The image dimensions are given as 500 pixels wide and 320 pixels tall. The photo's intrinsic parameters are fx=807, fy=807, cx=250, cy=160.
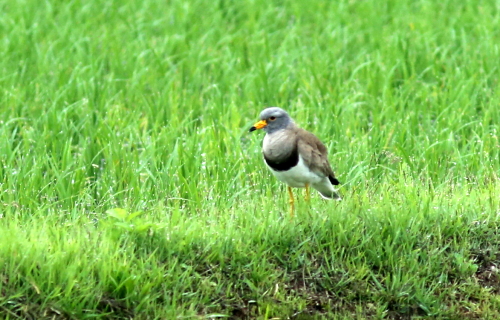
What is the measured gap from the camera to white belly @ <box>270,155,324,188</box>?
14.4 feet

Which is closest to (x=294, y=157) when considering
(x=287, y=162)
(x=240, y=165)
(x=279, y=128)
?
(x=287, y=162)

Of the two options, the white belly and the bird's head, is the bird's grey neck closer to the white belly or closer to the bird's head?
the bird's head

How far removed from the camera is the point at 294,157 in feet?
14.4

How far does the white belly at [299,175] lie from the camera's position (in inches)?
173

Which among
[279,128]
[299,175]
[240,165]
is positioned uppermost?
[279,128]

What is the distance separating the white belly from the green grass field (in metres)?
0.16

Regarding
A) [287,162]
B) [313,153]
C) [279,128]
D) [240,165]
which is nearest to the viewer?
[287,162]

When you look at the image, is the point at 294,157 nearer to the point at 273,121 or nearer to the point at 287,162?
the point at 287,162

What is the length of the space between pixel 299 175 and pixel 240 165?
93cm

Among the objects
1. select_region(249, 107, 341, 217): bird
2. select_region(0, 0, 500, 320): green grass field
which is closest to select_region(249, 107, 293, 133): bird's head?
select_region(249, 107, 341, 217): bird

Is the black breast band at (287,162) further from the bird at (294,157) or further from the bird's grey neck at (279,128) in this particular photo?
the bird's grey neck at (279,128)

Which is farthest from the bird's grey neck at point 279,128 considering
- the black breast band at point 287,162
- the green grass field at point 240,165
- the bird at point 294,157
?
the green grass field at point 240,165

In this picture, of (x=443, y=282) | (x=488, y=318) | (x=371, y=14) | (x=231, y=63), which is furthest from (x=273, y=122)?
(x=371, y=14)

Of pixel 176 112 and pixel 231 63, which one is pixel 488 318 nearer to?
Result: pixel 176 112
